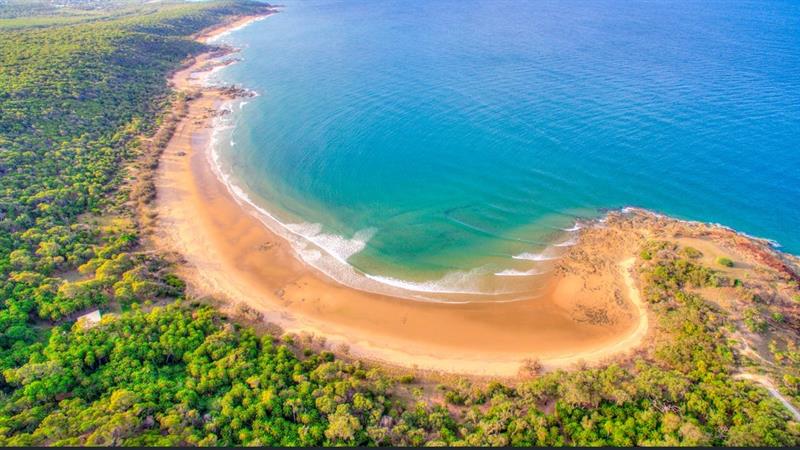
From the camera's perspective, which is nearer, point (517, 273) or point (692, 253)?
point (692, 253)

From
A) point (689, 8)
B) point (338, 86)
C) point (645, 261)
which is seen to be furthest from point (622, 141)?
point (689, 8)

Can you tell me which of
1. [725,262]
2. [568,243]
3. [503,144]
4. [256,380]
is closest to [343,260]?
[256,380]

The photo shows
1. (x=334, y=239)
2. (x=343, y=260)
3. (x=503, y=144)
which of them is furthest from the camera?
(x=503, y=144)

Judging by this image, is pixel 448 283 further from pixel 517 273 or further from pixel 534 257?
pixel 534 257

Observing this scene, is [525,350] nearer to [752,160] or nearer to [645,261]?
[645,261]

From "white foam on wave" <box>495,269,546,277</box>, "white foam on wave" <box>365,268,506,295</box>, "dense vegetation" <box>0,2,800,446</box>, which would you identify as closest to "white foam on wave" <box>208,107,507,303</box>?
"white foam on wave" <box>365,268,506,295</box>

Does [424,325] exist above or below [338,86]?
below
